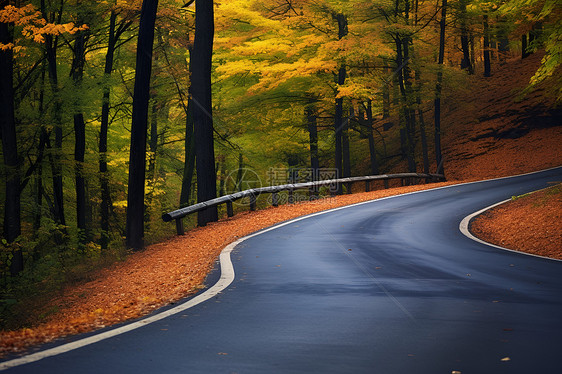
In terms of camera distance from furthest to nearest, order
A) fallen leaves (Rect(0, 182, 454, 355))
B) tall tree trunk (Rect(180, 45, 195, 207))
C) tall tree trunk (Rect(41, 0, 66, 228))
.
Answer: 1. tall tree trunk (Rect(180, 45, 195, 207))
2. tall tree trunk (Rect(41, 0, 66, 228))
3. fallen leaves (Rect(0, 182, 454, 355))

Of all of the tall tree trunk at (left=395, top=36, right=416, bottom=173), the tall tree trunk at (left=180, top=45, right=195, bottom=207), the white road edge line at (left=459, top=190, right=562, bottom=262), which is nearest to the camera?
the white road edge line at (left=459, top=190, right=562, bottom=262)

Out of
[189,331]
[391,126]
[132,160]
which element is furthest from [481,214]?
[391,126]

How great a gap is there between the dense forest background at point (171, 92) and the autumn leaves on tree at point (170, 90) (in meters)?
0.09

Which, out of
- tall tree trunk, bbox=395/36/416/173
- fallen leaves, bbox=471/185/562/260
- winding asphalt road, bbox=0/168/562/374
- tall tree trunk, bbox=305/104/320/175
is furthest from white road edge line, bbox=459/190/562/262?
tall tree trunk, bbox=395/36/416/173

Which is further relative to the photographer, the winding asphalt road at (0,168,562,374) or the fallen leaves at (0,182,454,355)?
the fallen leaves at (0,182,454,355)

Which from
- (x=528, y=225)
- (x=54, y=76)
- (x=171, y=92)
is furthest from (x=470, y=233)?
(x=171, y=92)

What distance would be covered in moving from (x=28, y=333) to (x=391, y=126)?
50474 mm

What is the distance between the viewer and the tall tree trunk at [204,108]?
68.8 feet

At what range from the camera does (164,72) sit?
2875cm

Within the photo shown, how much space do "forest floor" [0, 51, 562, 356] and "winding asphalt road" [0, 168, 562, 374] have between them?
0.83 m

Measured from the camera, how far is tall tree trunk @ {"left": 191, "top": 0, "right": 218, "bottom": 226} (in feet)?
68.8

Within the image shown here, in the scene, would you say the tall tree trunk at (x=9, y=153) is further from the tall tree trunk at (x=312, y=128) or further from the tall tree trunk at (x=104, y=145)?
the tall tree trunk at (x=312, y=128)

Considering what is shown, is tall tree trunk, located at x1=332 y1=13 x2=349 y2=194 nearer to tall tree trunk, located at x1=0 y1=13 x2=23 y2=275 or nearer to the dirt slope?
the dirt slope

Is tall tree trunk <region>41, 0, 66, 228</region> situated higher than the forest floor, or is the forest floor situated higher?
tall tree trunk <region>41, 0, 66, 228</region>
